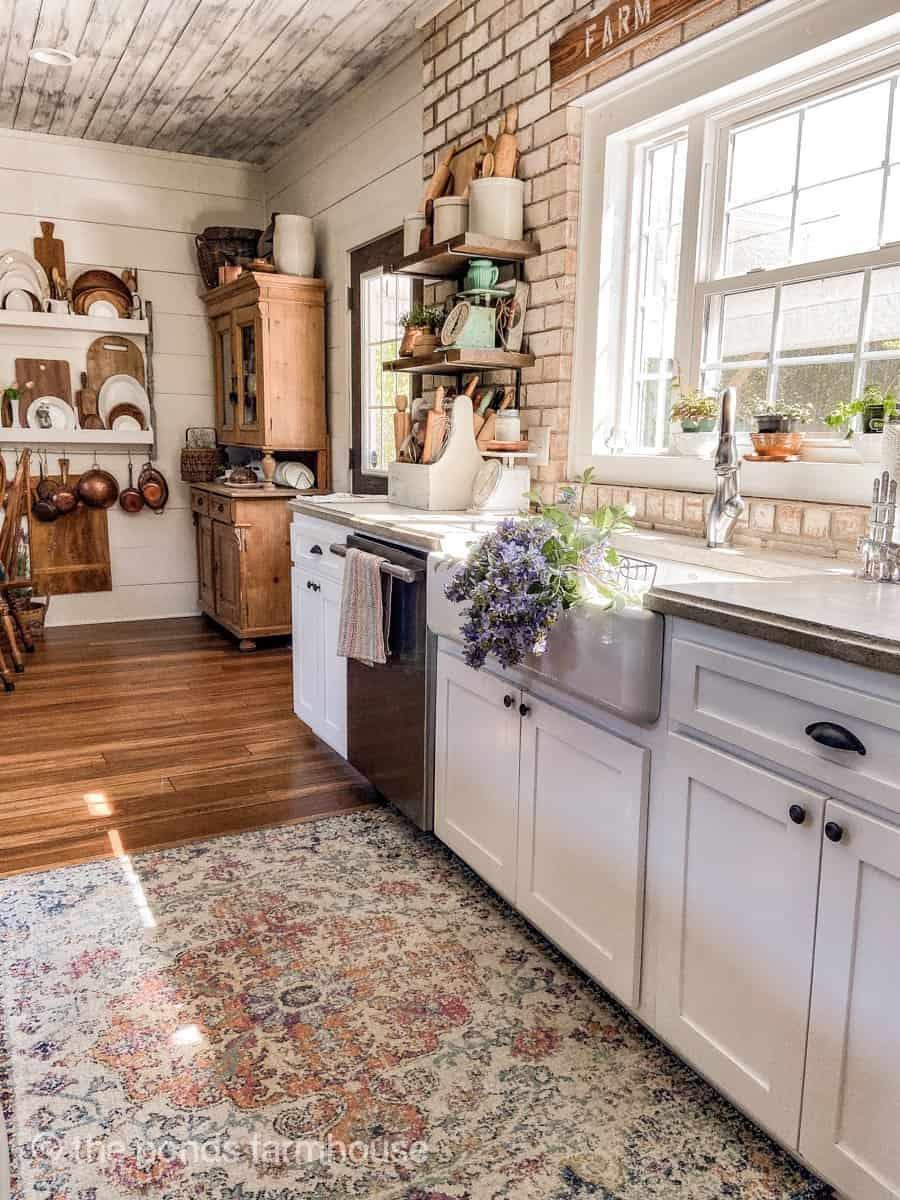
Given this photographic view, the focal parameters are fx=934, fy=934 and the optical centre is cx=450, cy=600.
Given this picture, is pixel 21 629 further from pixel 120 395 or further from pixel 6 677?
pixel 120 395

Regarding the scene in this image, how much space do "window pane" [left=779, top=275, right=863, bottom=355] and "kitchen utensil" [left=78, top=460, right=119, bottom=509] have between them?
428 cm

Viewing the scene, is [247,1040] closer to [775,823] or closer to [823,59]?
[775,823]

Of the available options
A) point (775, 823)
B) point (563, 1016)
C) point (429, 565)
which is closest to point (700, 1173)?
point (563, 1016)

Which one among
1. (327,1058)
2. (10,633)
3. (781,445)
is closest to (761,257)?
(781,445)

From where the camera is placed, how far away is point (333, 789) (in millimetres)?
3107

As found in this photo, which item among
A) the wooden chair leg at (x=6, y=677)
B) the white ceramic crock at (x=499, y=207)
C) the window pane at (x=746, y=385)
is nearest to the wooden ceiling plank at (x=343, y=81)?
the white ceramic crock at (x=499, y=207)

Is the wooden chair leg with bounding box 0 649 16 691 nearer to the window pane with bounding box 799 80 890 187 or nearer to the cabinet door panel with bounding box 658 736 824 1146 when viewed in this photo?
the cabinet door panel with bounding box 658 736 824 1146

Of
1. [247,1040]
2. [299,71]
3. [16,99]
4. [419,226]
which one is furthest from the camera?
[16,99]

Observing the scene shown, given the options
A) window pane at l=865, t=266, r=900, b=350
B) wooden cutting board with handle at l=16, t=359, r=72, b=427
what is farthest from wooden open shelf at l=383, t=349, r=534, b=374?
wooden cutting board with handle at l=16, t=359, r=72, b=427

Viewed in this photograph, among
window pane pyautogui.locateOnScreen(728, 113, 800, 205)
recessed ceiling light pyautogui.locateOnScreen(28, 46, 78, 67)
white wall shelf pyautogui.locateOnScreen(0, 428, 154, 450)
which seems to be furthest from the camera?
white wall shelf pyautogui.locateOnScreen(0, 428, 154, 450)

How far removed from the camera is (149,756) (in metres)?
3.39

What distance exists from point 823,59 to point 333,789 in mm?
2437

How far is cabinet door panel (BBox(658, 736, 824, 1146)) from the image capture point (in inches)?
54.1

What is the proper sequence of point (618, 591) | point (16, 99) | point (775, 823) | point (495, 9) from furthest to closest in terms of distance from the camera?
point (16, 99)
point (495, 9)
point (618, 591)
point (775, 823)
